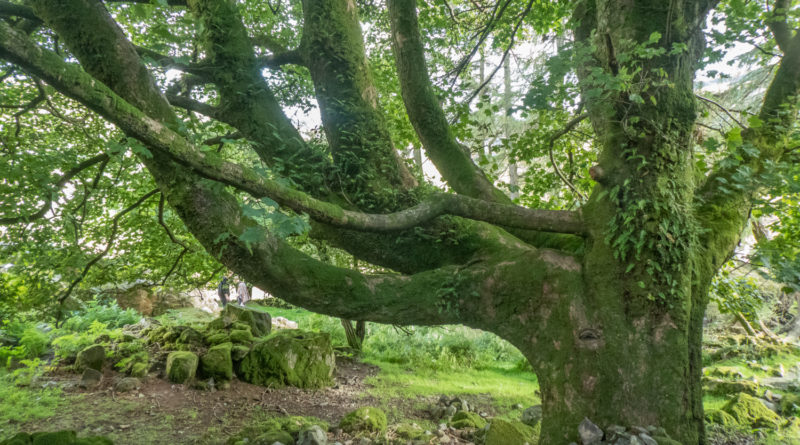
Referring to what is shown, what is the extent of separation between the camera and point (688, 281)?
9.66 ft

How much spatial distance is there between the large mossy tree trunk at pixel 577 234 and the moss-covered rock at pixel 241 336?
4.14 meters

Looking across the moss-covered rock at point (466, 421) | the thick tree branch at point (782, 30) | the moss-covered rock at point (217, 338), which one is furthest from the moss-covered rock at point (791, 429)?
the moss-covered rock at point (217, 338)

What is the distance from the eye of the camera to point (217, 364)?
→ 571 centimetres

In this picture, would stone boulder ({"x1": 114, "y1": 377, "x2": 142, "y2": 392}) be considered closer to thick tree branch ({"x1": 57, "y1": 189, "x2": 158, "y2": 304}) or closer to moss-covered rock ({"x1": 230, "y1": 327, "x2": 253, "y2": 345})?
thick tree branch ({"x1": 57, "y1": 189, "x2": 158, "y2": 304})

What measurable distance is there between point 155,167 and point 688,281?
4.16 metres

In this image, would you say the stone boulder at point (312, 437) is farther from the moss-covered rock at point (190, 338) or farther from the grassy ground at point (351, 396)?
the moss-covered rock at point (190, 338)

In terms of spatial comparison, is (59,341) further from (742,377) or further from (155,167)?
(742,377)

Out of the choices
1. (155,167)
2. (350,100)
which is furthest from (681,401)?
(155,167)

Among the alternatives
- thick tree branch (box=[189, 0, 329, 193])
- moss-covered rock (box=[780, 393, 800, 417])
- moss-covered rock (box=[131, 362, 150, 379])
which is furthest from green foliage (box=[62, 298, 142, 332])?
moss-covered rock (box=[780, 393, 800, 417])

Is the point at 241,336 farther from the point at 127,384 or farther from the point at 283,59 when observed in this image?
the point at 283,59

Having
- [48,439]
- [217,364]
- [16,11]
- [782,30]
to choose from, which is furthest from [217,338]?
[782,30]

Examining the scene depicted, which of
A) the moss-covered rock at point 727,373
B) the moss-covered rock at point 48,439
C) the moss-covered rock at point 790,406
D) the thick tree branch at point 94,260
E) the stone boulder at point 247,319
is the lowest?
the moss-covered rock at point 48,439

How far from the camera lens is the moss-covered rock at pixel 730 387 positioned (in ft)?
20.7

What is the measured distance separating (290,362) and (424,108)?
4555 millimetres
